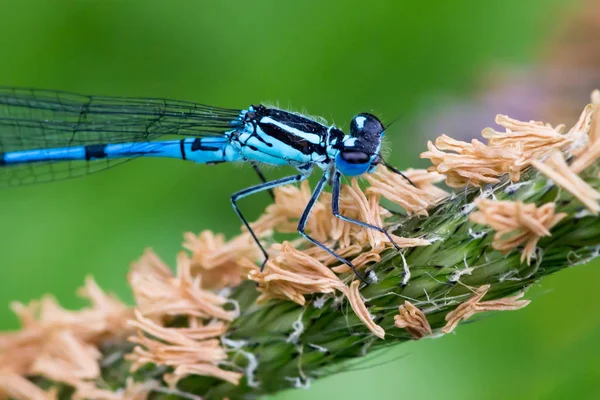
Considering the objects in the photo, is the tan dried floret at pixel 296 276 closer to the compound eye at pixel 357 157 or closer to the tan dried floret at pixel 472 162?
the tan dried floret at pixel 472 162

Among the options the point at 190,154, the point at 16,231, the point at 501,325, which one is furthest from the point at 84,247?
the point at 501,325

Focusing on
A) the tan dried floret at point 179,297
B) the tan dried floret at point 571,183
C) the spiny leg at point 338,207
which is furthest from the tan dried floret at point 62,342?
the tan dried floret at point 571,183

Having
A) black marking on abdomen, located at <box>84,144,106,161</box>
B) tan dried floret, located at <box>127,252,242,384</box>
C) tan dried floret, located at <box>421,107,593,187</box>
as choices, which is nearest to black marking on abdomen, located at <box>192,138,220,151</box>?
black marking on abdomen, located at <box>84,144,106,161</box>

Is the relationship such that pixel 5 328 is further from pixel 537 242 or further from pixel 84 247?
pixel 537 242

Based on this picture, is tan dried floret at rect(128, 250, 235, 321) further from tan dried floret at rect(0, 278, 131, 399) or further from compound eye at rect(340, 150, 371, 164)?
compound eye at rect(340, 150, 371, 164)

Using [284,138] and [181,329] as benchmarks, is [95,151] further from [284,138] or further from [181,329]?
[181,329]

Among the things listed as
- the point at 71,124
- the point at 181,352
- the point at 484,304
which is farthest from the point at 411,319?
the point at 71,124
